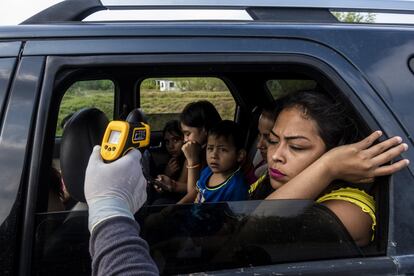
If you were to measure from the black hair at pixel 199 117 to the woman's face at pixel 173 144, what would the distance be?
0.41m

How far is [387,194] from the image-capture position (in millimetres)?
1278

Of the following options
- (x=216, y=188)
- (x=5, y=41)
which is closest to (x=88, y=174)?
(x=5, y=41)

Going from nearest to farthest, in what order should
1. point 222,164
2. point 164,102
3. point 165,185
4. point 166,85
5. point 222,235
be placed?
1. point 222,235
2. point 222,164
3. point 165,185
4. point 166,85
5. point 164,102

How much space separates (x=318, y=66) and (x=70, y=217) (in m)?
0.83

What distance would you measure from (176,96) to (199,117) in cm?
53

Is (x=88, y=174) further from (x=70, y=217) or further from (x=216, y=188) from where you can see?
(x=216, y=188)

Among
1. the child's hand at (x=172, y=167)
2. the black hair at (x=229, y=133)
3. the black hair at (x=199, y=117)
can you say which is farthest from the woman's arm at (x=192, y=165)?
the child's hand at (x=172, y=167)

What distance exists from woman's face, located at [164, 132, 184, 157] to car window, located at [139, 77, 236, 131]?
0.25m

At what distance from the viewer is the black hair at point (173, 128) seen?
11.7 feet

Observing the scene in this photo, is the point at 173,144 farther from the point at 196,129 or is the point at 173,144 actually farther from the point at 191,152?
the point at 191,152

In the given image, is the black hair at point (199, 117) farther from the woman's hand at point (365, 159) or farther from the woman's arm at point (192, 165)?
the woman's hand at point (365, 159)

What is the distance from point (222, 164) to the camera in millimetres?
2502

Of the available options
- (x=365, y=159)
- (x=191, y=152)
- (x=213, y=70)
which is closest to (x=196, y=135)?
(x=191, y=152)

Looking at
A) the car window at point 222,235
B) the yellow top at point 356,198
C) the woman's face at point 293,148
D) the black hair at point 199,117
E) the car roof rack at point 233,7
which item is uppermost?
the black hair at point 199,117
